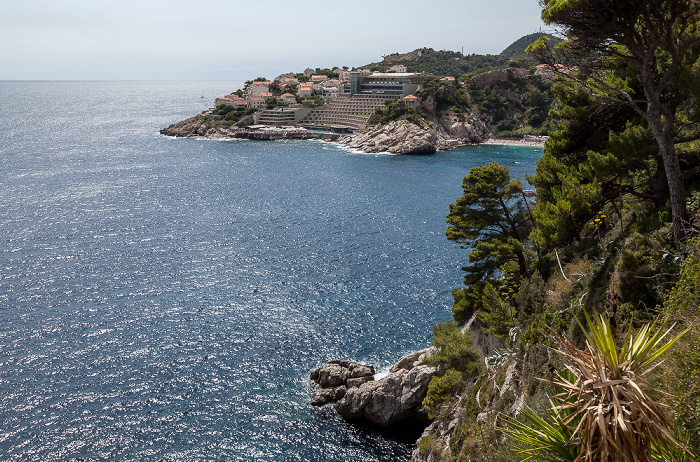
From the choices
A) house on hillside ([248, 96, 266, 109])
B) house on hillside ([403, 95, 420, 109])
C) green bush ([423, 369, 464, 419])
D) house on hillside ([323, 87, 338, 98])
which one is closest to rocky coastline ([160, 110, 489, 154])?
house on hillside ([403, 95, 420, 109])

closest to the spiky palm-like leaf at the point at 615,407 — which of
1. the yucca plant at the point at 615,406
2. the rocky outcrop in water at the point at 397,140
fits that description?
the yucca plant at the point at 615,406

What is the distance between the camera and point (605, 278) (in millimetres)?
17844

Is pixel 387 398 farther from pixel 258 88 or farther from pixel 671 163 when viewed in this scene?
pixel 258 88

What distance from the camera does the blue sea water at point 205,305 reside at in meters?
27.5

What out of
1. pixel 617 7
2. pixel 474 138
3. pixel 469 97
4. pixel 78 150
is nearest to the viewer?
pixel 617 7

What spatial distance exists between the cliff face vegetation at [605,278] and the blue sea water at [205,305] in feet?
33.6

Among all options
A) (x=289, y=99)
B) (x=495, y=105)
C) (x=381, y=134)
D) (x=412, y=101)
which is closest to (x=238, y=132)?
(x=289, y=99)

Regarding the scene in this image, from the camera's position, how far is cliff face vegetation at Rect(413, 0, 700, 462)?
7090 millimetres

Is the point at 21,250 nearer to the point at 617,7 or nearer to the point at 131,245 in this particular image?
the point at 131,245

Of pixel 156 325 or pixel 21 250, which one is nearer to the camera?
pixel 156 325

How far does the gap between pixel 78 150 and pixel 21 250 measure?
77474 millimetres

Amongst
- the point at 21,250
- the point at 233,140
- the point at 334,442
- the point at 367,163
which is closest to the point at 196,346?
the point at 334,442

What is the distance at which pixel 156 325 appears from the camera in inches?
1512

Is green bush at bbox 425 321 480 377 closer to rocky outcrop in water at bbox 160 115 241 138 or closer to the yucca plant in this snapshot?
the yucca plant
